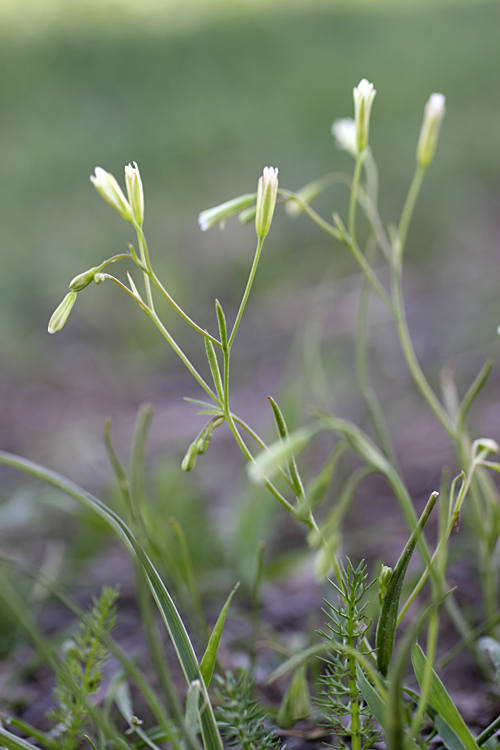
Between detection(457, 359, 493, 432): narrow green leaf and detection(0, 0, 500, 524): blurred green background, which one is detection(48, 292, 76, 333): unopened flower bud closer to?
detection(457, 359, 493, 432): narrow green leaf

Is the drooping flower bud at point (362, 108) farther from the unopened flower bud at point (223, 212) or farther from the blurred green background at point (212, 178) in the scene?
the blurred green background at point (212, 178)

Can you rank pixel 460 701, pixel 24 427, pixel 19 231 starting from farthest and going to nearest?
pixel 19 231
pixel 24 427
pixel 460 701

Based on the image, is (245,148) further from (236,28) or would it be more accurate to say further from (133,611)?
(133,611)

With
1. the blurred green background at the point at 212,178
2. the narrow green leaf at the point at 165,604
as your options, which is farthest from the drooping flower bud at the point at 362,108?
the blurred green background at the point at 212,178

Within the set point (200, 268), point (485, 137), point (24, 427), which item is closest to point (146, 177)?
point (200, 268)

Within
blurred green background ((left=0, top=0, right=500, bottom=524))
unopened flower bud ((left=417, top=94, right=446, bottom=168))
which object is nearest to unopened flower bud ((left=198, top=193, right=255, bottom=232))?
unopened flower bud ((left=417, top=94, right=446, bottom=168))

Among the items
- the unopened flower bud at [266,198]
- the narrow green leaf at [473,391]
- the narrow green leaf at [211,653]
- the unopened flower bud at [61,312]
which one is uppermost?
the unopened flower bud at [266,198]
